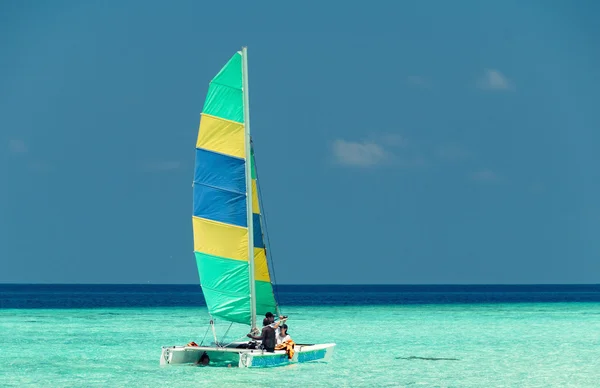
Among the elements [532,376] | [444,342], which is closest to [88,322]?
[444,342]

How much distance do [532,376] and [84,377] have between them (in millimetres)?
12324

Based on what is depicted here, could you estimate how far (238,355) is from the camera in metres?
27.4

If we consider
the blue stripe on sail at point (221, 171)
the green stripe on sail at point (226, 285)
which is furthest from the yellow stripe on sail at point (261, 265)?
the blue stripe on sail at point (221, 171)

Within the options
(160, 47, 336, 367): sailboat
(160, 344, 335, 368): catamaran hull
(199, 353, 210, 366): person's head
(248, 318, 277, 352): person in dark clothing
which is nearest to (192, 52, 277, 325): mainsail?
(160, 47, 336, 367): sailboat

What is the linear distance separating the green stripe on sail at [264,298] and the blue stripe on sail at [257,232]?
1041 millimetres

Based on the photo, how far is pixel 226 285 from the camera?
28.6 metres

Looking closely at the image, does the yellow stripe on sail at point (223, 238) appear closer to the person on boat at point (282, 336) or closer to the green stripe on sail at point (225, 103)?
the person on boat at point (282, 336)

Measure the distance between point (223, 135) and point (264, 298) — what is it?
15.9 ft

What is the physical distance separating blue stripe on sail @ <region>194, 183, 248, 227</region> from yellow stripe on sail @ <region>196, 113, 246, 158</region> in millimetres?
1089

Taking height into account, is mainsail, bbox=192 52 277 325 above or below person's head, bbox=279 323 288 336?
above

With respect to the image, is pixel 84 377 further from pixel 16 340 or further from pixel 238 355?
pixel 16 340

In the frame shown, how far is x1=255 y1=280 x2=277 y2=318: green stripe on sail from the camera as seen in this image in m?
29.0

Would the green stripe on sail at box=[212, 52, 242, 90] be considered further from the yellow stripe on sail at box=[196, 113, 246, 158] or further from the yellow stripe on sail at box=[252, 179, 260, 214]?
the yellow stripe on sail at box=[252, 179, 260, 214]

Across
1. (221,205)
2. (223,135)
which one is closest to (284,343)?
(221,205)
